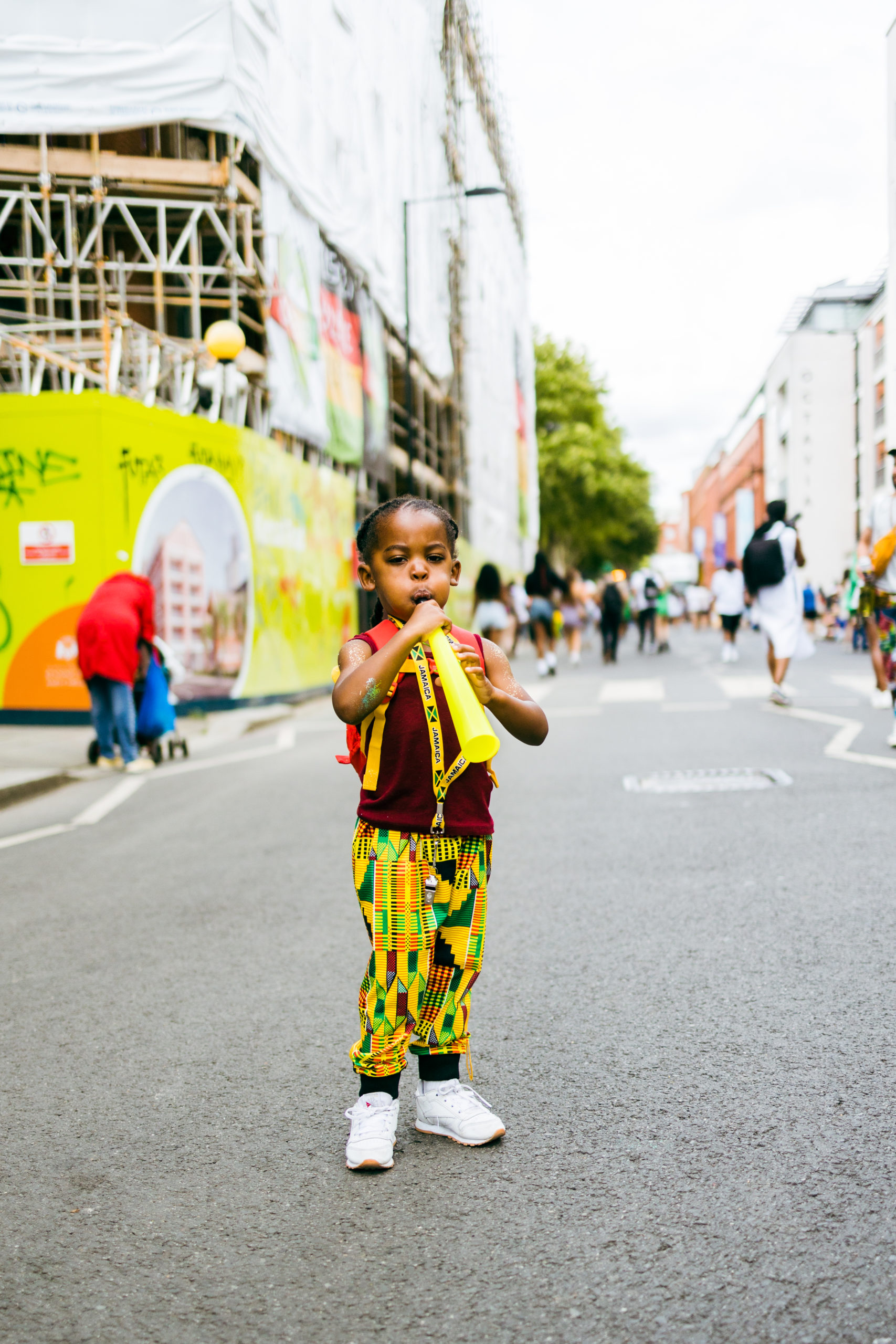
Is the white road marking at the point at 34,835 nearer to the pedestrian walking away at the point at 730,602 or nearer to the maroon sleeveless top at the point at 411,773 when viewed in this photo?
the maroon sleeveless top at the point at 411,773

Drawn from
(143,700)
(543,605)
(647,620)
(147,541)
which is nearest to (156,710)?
(143,700)

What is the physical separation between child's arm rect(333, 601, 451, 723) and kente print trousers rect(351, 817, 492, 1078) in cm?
28

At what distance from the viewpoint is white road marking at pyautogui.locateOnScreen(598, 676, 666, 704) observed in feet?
47.7

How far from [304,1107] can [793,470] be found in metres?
77.0

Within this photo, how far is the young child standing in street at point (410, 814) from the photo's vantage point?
2605 millimetres

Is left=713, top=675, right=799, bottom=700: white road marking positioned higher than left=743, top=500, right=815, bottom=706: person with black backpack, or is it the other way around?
left=743, top=500, right=815, bottom=706: person with black backpack

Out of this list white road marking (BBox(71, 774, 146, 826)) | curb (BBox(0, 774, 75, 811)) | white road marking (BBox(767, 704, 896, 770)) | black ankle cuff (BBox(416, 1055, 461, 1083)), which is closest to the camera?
black ankle cuff (BBox(416, 1055, 461, 1083))

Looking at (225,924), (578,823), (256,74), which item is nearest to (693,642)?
(256,74)

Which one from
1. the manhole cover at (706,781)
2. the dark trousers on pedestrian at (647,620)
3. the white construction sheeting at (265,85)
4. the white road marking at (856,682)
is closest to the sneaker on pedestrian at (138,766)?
the manhole cover at (706,781)

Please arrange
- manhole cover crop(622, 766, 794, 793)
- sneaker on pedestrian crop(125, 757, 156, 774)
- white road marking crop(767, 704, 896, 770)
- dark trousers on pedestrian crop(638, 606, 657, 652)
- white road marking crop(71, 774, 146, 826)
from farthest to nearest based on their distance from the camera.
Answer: dark trousers on pedestrian crop(638, 606, 657, 652) → sneaker on pedestrian crop(125, 757, 156, 774) → white road marking crop(767, 704, 896, 770) → white road marking crop(71, 774, 146, 826) → manhole cover crop(622, 766, 794, 793)

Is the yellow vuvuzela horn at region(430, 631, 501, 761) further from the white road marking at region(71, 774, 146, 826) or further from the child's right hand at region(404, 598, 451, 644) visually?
the white road marking at region(71, 774, 146, 826)

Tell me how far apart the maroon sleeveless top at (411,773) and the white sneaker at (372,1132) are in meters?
0.59

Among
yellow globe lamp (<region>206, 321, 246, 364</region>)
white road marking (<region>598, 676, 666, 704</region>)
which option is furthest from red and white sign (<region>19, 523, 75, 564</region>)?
white road marking (<region>598, 676, 666, 704</region>)

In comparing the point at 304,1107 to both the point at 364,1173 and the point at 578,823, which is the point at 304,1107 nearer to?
the point at 364,1173
